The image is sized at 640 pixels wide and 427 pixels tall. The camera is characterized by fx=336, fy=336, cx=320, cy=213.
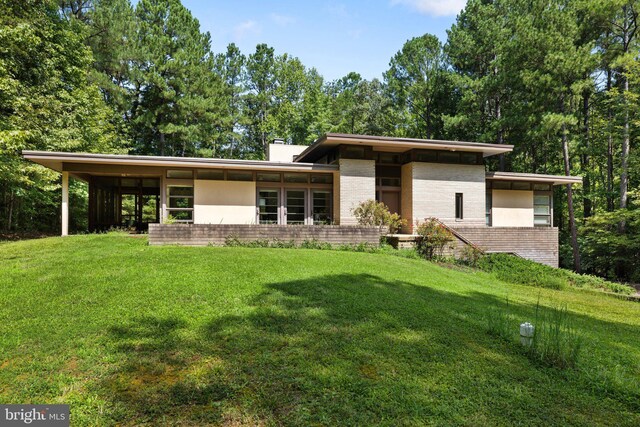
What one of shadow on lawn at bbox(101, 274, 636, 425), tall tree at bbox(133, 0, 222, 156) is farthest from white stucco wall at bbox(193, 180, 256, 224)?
tall tree at bbox(133, 0, 222, 156)

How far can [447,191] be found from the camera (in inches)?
650

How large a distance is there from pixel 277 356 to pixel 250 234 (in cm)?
841

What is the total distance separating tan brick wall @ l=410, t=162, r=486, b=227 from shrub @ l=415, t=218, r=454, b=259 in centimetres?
254

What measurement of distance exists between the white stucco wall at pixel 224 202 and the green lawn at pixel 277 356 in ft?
27.7

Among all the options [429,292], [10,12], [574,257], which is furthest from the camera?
[574,257]

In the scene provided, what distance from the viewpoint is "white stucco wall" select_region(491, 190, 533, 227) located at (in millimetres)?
18453

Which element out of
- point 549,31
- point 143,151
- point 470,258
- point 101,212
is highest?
point 549,31

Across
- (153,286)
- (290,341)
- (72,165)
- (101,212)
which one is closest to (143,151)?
(101,212)

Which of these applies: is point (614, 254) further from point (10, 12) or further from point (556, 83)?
point (10, 12)

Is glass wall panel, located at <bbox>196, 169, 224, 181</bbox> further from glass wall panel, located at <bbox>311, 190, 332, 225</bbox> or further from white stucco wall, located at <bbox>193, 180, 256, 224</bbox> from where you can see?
glass wall panel, located at <bbox>311, 190, 332, 225</bbox>

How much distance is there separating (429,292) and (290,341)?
13.7 ft

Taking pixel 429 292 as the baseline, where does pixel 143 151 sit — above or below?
above

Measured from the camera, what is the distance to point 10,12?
15.1 metres

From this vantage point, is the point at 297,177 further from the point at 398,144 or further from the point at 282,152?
the point at 282,152
